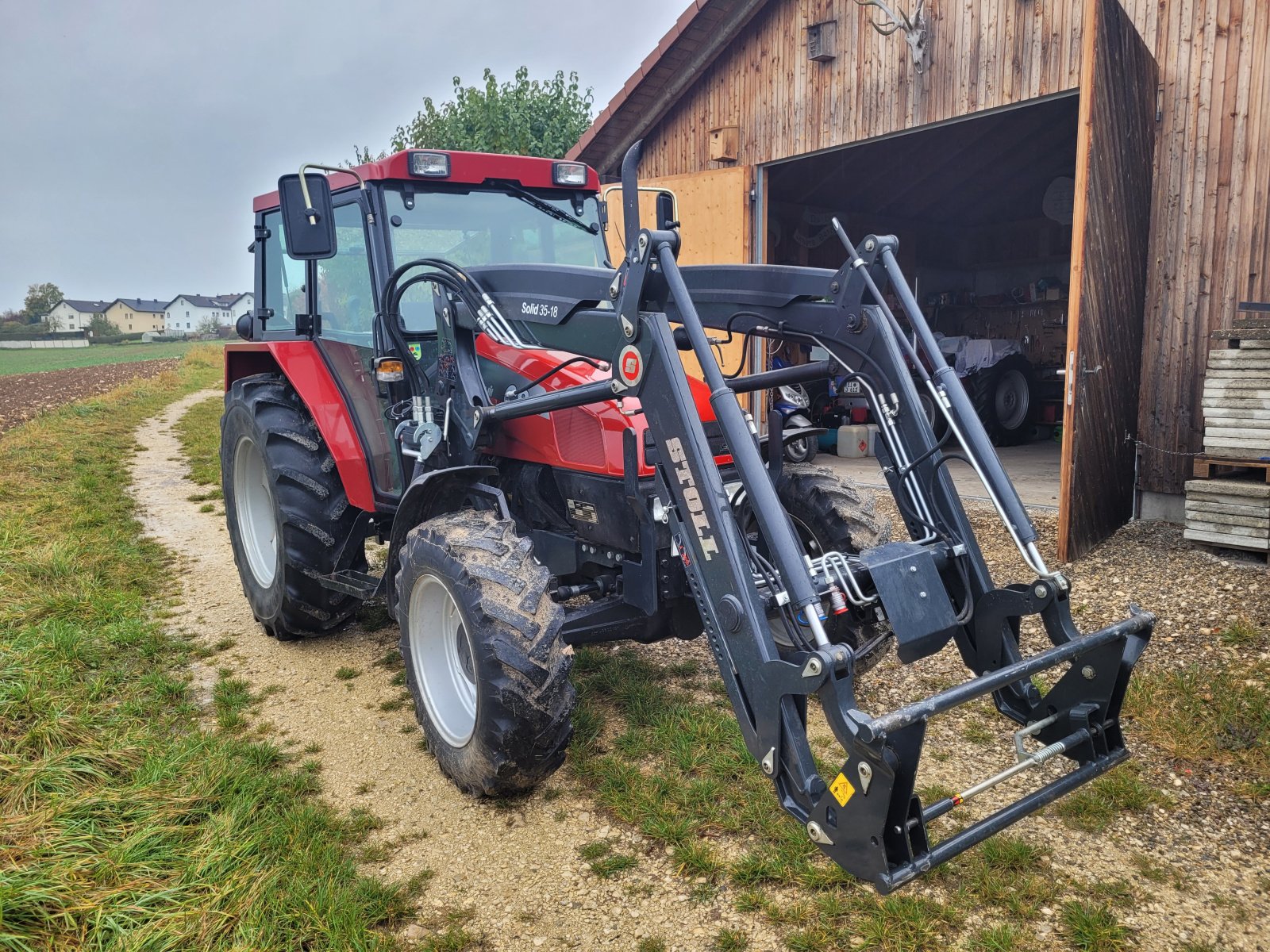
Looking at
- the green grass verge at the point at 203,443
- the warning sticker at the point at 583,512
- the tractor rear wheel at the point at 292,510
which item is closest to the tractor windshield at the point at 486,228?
the tractor rear wheel at the point at 292,510

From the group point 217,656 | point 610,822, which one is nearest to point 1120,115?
point 610,822

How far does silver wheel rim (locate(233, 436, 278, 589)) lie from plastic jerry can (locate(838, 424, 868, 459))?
7079mm

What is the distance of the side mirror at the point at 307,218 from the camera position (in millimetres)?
3652

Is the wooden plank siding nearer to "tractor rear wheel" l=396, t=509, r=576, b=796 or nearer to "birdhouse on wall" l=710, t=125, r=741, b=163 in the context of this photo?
"birdhouse on wall" l=710, t=125, r=741, b=163

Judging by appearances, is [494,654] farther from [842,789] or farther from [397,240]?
[397,240]

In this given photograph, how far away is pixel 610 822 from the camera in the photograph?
10.4ft

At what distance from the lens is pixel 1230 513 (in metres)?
5.69

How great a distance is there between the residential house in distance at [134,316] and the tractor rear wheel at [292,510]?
11380 cm

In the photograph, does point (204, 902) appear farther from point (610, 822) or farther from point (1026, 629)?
point (1026, 629)

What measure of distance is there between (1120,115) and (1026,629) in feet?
11.5

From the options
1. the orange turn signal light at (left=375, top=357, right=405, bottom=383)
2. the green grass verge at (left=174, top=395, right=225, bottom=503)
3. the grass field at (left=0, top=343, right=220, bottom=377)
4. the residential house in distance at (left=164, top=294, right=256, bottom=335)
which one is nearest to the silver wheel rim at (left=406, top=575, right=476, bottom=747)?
the orange turn signal light at (left=375, top=357, right=405, bottom=383)

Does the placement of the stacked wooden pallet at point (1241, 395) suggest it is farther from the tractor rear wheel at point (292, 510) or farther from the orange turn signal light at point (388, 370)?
the tractor rear wheel at point (292, 510)

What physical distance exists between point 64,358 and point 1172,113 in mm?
49480

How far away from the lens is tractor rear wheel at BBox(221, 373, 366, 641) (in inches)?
175
